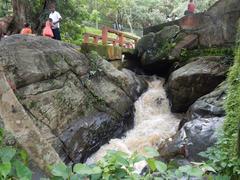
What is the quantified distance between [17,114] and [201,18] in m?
12.0

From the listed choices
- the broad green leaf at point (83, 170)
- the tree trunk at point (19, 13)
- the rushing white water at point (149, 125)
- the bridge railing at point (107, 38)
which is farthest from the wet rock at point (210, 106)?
the tree trunk at point (19, 13)

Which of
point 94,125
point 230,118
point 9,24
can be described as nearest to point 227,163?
point 230,118

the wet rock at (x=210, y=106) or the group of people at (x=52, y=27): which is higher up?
the group of people at (x=52, y=27)

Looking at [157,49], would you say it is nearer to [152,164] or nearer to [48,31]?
[48,31]

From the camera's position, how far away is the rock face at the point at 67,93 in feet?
29.3

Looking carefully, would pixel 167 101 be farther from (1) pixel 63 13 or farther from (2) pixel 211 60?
(1) pixel 63 13

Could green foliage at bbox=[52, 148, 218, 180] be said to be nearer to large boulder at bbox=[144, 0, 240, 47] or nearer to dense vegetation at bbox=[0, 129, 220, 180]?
dense vegetation at bbox=[0, 129, 220, 180]

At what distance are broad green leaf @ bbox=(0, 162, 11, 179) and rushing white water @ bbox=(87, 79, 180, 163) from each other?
7.58m

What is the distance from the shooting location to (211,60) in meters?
11.5

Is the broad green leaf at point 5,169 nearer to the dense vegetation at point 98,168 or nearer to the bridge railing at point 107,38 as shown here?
the dense vegetation at point 98,168

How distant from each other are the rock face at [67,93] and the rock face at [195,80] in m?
1.63

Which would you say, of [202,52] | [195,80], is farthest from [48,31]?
[202,52]

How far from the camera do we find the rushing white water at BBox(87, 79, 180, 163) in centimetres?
989

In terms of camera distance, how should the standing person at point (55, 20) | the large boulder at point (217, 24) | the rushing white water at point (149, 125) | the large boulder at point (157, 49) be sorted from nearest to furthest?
1. the rushing white water at point (149, 125)
2. the standing person at point (55, 20)
3. the large boulder at point (217, 24)
4. the large boulder at point (157, 49)
